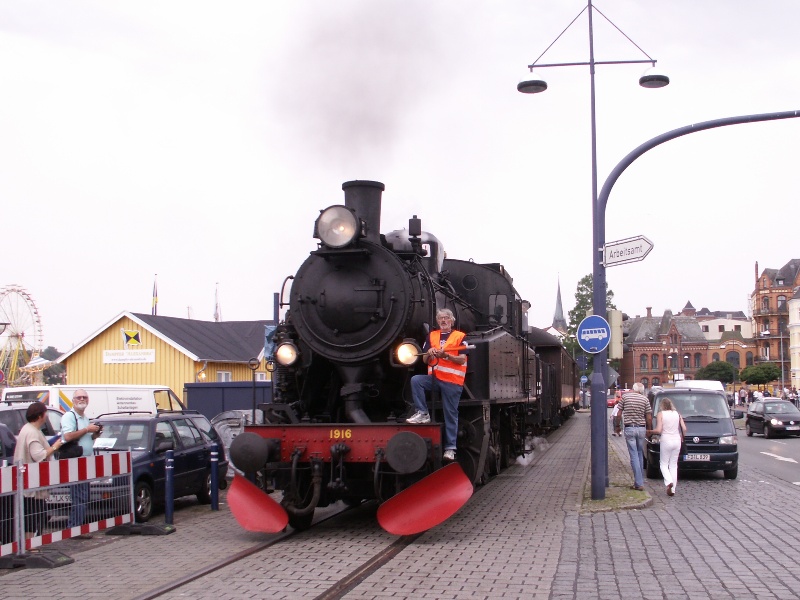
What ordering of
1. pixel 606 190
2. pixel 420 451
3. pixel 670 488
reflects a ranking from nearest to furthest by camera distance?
1. pixel 420 451
2. pixel 606 190
3. pixel 670 488

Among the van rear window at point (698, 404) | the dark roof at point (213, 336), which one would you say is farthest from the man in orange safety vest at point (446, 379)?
the dark roof at point (213, 336)

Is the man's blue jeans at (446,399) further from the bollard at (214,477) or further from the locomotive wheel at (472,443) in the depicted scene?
the bollard at (214,477)

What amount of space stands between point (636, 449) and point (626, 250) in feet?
10.7

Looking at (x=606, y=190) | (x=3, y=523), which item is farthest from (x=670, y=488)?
(x=3, y=523)

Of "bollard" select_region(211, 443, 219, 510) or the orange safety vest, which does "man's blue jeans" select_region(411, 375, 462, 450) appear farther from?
"bollard" select_region(211, 443, 219, 510)

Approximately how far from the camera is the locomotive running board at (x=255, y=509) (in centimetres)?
938

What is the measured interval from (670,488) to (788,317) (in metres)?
98.2

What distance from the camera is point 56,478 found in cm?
899

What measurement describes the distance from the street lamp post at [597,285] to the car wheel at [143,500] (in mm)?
5874

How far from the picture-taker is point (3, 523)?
328 inches

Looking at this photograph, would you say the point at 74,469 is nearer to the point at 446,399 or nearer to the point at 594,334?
the point at 446,399

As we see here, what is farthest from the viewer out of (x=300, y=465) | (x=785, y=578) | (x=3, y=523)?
(x=300, y=465)

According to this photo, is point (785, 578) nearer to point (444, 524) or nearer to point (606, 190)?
point (444, 524)

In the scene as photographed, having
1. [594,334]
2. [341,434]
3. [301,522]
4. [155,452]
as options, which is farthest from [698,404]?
[155,452]
